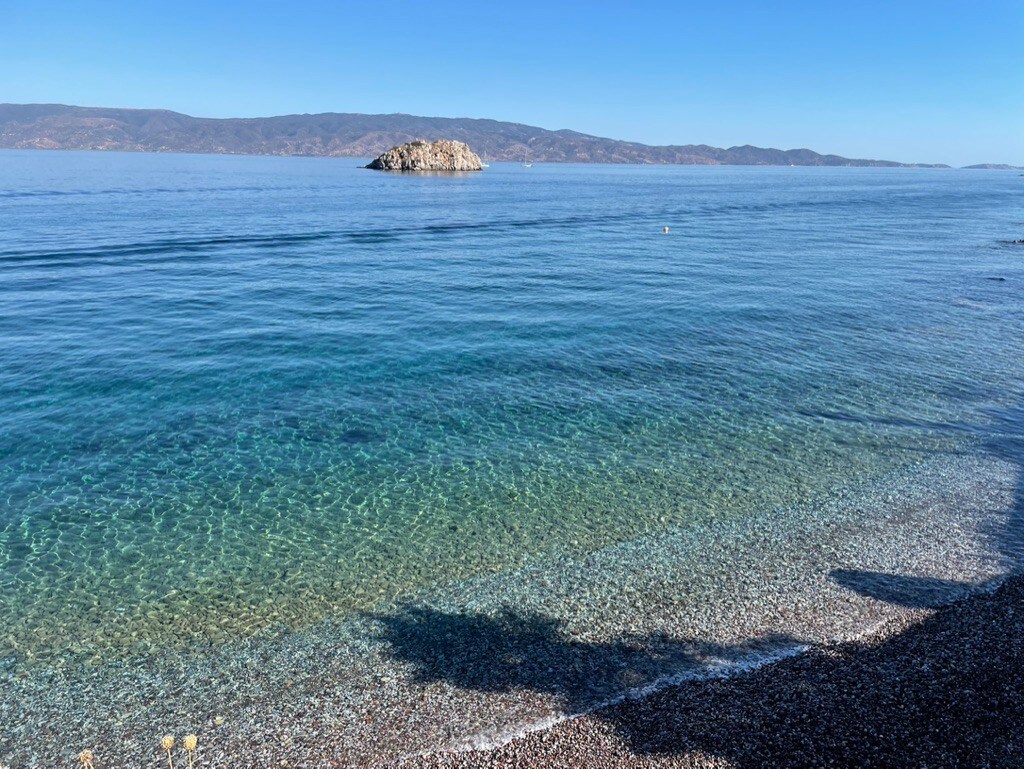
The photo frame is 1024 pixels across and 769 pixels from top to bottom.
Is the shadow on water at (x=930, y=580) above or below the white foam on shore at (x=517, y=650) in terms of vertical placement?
above

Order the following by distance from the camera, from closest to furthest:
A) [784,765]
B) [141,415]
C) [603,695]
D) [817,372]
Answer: [784,765] < [603,695] < [141,415] < [817,372]

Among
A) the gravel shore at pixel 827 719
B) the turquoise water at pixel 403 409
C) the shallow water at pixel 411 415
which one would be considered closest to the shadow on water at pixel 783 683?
the gravel shore at pixel 827 719

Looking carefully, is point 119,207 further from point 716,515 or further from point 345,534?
point 716,515

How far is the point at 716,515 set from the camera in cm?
1673

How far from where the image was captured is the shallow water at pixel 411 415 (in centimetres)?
1427

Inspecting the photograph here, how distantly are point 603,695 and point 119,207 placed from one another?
3265 inches

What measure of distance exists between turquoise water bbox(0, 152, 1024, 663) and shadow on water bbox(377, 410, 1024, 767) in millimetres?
2399

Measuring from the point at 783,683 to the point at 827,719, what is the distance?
0.93m

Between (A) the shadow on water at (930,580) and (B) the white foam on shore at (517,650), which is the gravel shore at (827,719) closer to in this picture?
(B) the white foam on shore at (517,650)

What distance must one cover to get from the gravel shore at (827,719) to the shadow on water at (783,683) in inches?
0.9

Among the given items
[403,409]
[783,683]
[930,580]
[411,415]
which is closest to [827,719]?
[783,683]

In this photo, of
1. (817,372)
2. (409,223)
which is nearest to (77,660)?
(817,372)

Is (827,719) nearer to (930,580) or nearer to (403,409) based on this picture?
(930,580)

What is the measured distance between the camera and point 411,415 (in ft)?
73.1
